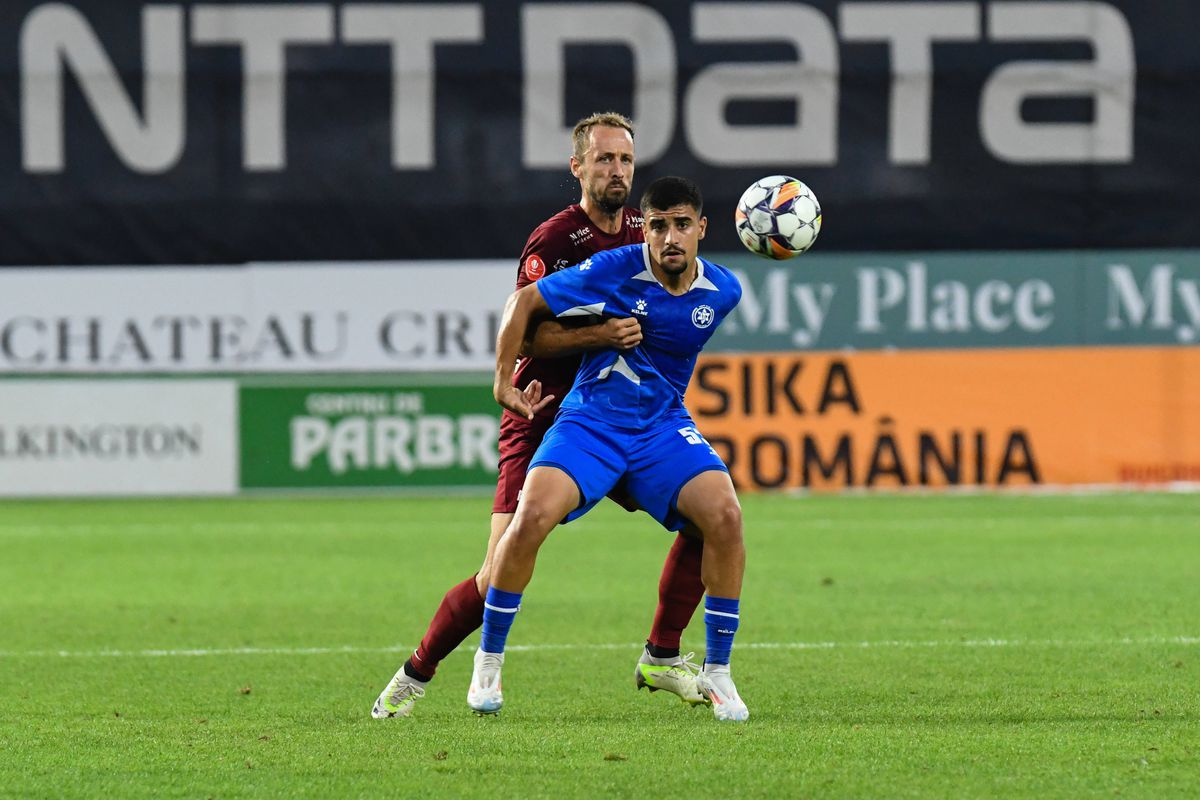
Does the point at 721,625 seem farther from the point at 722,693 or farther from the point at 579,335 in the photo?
the point at 579,335

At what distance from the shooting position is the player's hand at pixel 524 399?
6.55 metres

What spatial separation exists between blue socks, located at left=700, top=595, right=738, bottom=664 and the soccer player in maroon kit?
246 mm

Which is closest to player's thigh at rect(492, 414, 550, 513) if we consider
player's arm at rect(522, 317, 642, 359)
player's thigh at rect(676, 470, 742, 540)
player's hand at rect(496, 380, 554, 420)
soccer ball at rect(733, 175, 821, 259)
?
player's hand at rect(496, 380, 554, 420)

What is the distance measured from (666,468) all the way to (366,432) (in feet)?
37.2

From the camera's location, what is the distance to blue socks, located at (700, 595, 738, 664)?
6621 mm

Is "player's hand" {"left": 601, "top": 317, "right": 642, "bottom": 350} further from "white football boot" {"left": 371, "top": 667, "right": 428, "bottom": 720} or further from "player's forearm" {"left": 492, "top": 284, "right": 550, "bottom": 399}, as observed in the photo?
"white football boot" {"left": 371, "top": 667, "right": 428, "bottom": 720}

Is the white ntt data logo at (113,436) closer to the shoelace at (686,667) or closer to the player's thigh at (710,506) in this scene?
the shoelace at (686,667)

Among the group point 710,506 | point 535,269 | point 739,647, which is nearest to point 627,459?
point 710,506

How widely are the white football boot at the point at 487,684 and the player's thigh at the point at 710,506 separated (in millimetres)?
777

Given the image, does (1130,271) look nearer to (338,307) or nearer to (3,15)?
(338,307)

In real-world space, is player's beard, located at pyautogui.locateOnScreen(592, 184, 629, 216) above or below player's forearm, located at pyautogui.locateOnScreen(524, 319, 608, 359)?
above

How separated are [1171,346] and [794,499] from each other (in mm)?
3697

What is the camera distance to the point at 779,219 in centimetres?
705

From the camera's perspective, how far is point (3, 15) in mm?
18359
